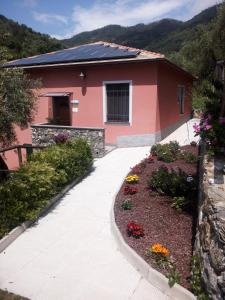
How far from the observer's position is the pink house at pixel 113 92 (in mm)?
11578

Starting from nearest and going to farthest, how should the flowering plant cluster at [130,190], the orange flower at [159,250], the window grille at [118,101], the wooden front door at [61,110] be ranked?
the orange flower at [159,250] < the flowering plant cluster at [130,190] < the window grille at [118,101] < the wooden front door at [61,110]

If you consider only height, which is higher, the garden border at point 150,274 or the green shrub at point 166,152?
the green shrub at point 166,152

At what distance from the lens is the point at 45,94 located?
1359cm

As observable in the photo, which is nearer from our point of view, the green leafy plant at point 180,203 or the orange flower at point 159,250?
the orange flower at point 159,250

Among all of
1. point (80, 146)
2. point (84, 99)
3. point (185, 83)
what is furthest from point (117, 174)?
point (185, 83)

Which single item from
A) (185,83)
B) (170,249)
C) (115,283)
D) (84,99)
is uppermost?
(185,83)

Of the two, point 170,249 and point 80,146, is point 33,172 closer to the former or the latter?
point 80,146

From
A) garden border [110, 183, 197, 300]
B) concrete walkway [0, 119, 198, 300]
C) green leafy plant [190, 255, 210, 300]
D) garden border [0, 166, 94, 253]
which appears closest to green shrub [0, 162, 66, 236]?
garden border [0, 166, 94, 253]

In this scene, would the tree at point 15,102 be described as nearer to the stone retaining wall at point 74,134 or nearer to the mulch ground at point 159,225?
the mulch ground at point 159,225

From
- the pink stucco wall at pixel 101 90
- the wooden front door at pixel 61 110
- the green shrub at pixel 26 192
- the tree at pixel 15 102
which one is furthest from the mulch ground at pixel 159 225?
the wooden front door at pixel 61 110

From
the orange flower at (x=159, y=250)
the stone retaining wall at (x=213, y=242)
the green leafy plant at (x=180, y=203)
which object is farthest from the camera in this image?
the green leafy plant at (x=180, y=203)

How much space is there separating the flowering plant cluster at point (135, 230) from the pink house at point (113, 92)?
7447 millimetres

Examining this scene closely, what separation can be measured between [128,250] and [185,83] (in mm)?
15146

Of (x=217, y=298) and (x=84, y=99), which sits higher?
(x=84, y=99)
